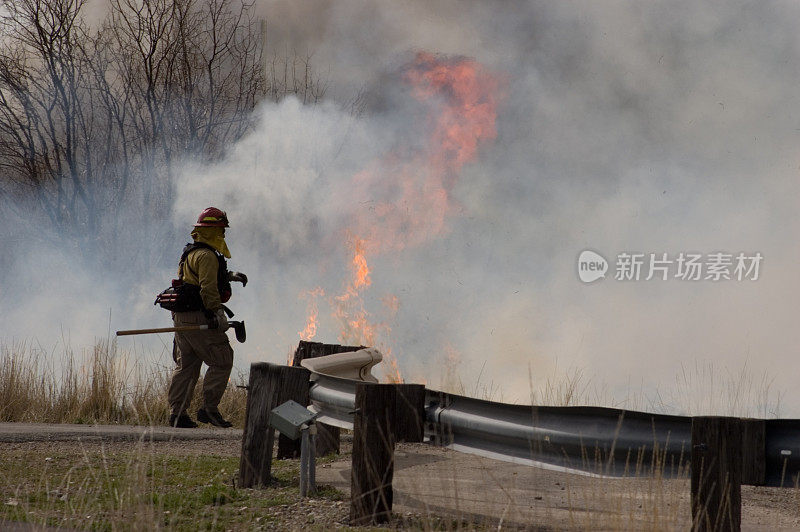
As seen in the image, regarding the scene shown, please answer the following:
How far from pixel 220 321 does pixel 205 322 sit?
224mm

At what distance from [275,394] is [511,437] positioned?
224cm

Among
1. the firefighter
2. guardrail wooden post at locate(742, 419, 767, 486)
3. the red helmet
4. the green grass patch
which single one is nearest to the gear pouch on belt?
the firefighter

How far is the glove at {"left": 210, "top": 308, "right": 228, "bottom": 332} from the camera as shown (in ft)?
33.3

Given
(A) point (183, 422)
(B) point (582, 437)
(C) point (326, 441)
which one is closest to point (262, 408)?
(C) point (326, 441)

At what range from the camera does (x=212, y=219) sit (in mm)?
10289

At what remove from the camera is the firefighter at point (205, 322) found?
400 inches

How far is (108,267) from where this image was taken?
1956 cm

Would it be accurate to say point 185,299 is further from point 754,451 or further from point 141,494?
point 754,451

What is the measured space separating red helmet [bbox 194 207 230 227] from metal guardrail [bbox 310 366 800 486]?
574cm

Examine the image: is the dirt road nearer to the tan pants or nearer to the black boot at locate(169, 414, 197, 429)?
the tan pants

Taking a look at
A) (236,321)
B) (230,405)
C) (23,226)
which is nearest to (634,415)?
(236,321)

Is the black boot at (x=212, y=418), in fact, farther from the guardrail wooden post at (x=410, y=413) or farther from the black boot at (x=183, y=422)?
the guardrail wooden post at (x=410, y=413)

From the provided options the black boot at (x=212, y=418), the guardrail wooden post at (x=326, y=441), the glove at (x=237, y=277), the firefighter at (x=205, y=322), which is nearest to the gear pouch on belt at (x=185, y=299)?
the firefighter at (x=205, y=322)

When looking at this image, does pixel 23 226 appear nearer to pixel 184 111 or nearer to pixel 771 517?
pixel 184 111
